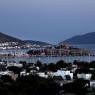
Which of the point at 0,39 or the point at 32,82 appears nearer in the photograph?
the point at 32,82

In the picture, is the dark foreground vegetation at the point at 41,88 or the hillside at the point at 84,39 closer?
the dark foreground vegetation at the point at 41,88

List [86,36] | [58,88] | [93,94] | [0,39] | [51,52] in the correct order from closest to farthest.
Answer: [93,94] → [58,88] → [51,52] → [0,39] → [86,36]

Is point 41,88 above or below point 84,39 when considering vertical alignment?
below

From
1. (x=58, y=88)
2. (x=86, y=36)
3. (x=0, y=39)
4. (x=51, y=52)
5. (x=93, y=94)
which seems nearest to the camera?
(x=93, y=94)

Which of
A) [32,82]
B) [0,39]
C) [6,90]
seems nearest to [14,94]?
[6,90]

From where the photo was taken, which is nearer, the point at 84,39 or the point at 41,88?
the point at 41,88

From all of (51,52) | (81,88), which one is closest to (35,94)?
(81,88)

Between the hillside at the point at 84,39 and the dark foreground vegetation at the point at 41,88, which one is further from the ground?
the hillside at the point at 84,39

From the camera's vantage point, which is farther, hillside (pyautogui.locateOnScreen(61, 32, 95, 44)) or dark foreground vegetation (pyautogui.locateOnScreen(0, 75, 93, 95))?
hillside (pyautogui.locateOnScreen(61, 32, 95, 44))

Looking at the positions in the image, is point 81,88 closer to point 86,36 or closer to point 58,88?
point 58,88

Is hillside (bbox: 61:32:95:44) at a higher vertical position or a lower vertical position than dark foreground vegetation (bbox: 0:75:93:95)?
higher
